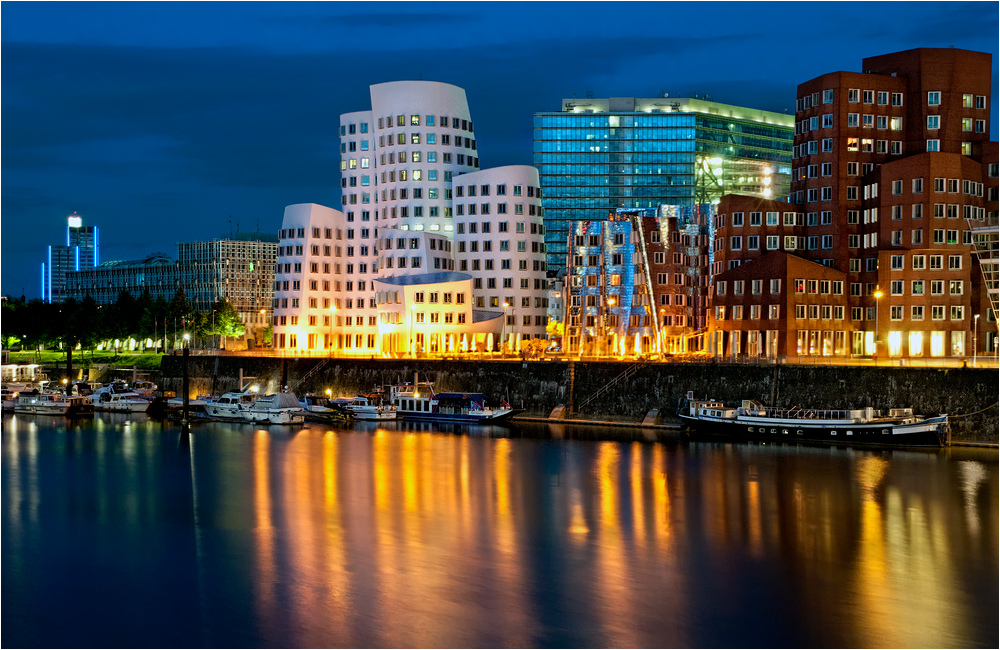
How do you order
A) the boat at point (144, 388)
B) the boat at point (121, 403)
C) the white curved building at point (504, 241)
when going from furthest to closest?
the white curved building at point (504, 241)
the boat at point (144, 388)
the boat at point (121, 403)

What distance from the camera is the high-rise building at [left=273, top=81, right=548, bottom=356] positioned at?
14950 centimetres

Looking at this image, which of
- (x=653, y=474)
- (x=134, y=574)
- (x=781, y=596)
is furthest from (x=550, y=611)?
(x=653, y=474)

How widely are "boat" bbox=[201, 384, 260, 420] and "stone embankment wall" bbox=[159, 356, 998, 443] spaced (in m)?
8.44

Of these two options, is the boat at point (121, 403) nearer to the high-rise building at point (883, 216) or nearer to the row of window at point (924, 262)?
the high-rise building at point (883, 216)

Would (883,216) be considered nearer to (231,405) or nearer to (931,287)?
(931,287)

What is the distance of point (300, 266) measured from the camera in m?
164

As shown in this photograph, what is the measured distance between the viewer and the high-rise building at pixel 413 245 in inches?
5886

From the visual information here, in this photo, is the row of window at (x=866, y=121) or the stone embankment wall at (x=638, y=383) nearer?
the stone embankment wall at (x=638, y=383)

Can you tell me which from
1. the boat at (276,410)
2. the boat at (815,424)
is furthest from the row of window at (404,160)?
the boat at (815,424)

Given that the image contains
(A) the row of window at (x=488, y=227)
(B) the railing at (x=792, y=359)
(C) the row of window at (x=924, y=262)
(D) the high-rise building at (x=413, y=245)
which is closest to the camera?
(B) the railing at (x=792, y=359)

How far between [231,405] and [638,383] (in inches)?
1609

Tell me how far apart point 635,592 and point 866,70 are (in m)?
94.7

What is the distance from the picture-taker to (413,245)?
15250 cm

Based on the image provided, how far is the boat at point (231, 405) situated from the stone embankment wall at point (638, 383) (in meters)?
8.44
